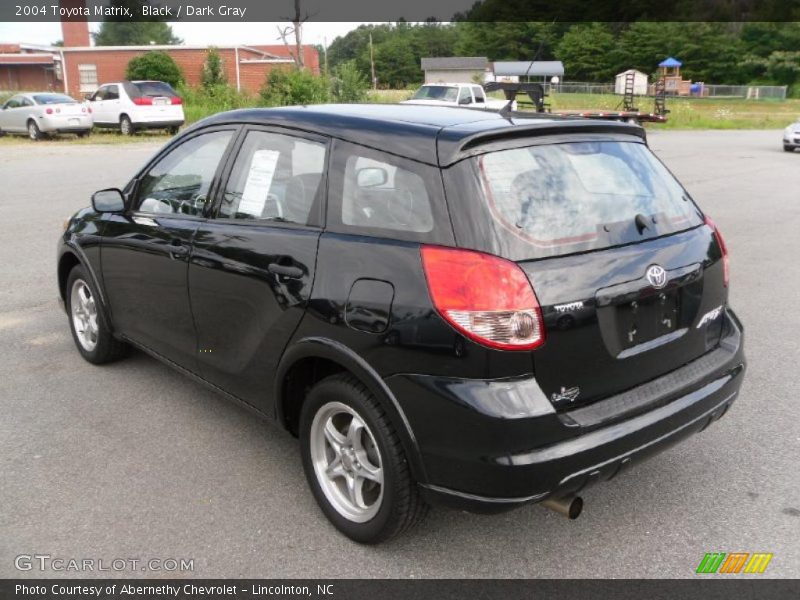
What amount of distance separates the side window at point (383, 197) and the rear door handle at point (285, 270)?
29 cm

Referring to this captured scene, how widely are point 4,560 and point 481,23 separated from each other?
107 metres

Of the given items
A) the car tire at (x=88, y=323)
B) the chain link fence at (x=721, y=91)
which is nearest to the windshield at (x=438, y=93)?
the car tire at (x=88, y=323)

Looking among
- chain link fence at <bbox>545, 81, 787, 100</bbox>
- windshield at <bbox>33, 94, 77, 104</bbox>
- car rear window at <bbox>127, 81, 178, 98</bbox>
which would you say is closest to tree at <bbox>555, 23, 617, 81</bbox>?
chain link fence at <bbox>545, 81, 787, 100</bbox>

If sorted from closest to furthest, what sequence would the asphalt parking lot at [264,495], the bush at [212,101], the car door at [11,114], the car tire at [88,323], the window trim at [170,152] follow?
the asphalt parking lot at [264,495], the window trim at [170,152], the car tire at [88,323], the car door at [11,114], the bush at [212,101]

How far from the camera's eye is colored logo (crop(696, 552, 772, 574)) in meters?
2.85

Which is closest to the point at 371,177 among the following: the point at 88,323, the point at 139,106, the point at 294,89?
the point at 88,323

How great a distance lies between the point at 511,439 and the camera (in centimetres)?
248

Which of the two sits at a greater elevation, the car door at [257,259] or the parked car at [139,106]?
the parked car at [139,106]

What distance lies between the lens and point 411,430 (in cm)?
264

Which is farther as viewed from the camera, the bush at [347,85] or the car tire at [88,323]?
the bush at [347,85]

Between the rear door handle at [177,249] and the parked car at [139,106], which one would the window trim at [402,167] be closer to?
the rear door handle at [177,249]

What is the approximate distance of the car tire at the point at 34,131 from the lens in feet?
78.3

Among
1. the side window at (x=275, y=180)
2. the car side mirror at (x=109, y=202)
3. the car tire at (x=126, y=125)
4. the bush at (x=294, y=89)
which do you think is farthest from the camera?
the bush at (x=294, y=89)

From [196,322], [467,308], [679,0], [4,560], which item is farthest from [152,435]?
[679,0]
